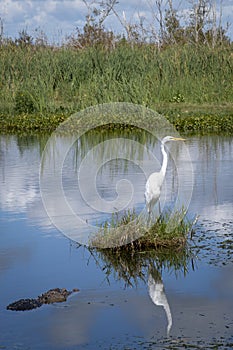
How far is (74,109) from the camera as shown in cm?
1866

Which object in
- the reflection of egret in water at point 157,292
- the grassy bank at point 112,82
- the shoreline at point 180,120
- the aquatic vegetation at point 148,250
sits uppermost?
the grassy bank at point 112,82

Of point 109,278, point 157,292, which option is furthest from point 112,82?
point 157,292

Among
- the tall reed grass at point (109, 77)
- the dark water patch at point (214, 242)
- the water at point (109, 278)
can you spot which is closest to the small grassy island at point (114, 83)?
the tall reed grass at point (109, 77)

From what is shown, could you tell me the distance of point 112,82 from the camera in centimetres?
1908

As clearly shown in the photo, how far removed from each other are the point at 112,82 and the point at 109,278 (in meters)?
12.7

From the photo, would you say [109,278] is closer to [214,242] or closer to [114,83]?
[214,242]

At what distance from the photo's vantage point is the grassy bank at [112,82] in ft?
60.1

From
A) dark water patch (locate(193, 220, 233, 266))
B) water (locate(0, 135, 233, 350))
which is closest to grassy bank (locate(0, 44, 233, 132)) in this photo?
water (locate(0, 135, 233, 350))

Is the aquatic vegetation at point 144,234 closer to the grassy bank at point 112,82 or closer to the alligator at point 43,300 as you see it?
the alligator at point 43,300

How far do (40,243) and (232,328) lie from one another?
9.48 ft

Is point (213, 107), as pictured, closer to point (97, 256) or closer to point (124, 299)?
point (97, 256)

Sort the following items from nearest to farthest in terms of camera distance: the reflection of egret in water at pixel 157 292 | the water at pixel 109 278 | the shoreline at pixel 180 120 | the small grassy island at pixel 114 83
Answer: the water at pixel 109 278, the reflection of egret in water at pixel 157 292, the shoreline at pixel 180 120, the small grassy island at pixel 114 83

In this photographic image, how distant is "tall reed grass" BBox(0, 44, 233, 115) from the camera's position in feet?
62.0

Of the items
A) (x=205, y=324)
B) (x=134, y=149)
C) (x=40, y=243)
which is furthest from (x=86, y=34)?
(x=205, y=324)
